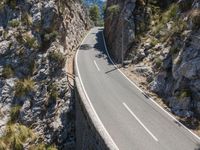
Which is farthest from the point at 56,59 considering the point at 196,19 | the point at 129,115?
the point at 196,19

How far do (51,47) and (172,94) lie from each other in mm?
15665

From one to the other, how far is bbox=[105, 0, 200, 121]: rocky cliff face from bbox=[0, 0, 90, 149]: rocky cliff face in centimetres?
833

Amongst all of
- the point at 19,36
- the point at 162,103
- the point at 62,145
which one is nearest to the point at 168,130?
the point at 162,103

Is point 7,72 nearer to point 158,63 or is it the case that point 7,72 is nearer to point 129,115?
point 129,115

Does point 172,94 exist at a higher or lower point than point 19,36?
lower

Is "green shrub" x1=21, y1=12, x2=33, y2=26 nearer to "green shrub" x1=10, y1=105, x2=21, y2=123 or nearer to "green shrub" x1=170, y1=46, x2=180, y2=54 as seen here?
"green shrub" x1=10, y1=105, x2=21, y2=123

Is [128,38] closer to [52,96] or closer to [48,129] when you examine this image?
[52,96]

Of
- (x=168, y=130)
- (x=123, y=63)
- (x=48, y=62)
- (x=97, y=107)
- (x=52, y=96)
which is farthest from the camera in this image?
(x=123, y=63)

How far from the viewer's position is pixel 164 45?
31312 millimetres

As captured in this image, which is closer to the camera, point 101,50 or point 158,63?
point 158,63

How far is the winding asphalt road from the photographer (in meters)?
19.5

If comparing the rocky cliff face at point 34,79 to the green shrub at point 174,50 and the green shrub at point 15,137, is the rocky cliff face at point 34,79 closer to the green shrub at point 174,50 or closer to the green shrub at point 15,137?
the green shrub at point 15,137

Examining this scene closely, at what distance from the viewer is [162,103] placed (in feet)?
84.7

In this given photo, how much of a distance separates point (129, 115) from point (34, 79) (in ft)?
43.6
